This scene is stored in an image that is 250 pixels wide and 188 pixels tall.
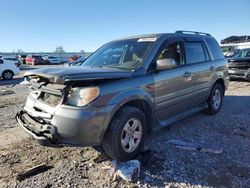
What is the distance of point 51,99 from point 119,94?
937 mm

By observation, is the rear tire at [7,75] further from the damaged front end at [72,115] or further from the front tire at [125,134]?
the front tire at [125,134]

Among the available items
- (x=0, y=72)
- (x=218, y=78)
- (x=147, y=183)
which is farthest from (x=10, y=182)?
(x=0, y=72)

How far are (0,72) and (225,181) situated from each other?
17771mm

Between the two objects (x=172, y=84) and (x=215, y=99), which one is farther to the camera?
(x=215, y=99)

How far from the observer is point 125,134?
407cm

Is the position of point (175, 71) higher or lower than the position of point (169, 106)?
higher

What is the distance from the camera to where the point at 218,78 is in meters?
6.86

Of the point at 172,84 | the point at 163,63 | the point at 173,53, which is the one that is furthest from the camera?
the point at 173,53

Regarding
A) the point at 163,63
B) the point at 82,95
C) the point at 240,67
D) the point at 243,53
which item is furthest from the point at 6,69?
the point at 82,95

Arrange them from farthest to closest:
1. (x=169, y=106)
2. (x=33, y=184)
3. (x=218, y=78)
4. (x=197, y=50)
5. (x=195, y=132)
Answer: (x=218, y=78)
(x=197, y=50)
(x=195, y=132)
(x=169, y=106)
(x=33, y=184)

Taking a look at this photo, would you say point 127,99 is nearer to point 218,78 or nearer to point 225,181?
point 225,181

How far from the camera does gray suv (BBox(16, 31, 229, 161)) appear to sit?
3.60 meters

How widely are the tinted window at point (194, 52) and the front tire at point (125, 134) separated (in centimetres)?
199

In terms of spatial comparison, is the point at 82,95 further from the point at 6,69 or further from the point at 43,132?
the point at 6,69
